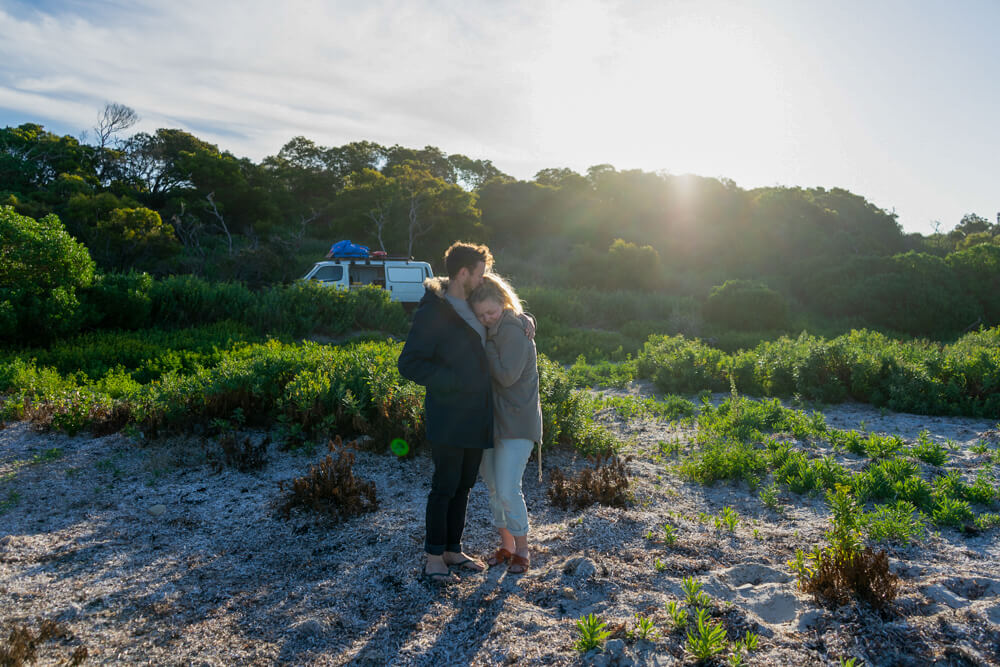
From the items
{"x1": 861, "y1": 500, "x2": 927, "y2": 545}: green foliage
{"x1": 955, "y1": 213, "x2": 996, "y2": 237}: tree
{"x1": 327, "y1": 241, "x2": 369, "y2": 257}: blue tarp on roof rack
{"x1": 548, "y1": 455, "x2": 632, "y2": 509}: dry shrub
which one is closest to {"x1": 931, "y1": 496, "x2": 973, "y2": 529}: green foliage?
{"x1": 861, "y1": 500, "x2": 927, "y2": 545}: green foliage

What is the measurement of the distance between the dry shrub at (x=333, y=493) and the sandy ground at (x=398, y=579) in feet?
0.35

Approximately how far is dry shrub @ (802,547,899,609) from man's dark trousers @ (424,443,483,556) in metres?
1.90

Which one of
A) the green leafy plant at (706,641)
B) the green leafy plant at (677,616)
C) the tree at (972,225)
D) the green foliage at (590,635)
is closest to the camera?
the green leafy plant at (706,641)

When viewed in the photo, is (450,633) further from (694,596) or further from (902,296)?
(902,296)

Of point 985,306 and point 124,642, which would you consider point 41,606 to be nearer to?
point 124,642

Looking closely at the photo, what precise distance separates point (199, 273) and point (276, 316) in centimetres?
1108

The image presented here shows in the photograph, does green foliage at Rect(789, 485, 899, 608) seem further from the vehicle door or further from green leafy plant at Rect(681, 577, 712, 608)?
the vehicle door

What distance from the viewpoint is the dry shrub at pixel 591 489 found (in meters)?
4.66

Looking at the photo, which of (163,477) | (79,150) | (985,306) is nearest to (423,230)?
(79,150)

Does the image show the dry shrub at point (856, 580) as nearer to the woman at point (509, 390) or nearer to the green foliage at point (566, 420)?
the woman at point (509, 390)

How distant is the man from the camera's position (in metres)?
3.17

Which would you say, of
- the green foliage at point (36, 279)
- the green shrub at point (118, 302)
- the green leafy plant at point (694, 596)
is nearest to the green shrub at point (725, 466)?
the green leafy plant at point (694, 596)

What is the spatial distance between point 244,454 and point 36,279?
696cm

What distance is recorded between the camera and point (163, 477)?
5.07 meters
